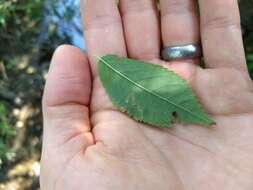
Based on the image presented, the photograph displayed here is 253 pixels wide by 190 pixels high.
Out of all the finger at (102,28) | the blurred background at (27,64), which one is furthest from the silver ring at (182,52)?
the blurred background at (27,64)

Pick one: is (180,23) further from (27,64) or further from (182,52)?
(27,64)

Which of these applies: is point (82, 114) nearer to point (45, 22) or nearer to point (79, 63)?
point (79, 63)

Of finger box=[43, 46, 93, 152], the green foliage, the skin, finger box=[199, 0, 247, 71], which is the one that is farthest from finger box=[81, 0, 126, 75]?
the green foliage

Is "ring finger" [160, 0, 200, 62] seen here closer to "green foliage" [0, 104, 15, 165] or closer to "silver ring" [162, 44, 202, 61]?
"silver ring" [162, 44, 202, 61]

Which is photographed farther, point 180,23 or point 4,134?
point 4,134

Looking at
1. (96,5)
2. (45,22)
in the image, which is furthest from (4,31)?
(96,5)

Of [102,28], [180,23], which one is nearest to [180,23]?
[180,23]

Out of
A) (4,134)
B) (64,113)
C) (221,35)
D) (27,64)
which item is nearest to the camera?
(64,113)

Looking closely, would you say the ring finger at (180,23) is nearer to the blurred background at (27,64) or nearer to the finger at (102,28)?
Result: the finger at (102,28)
